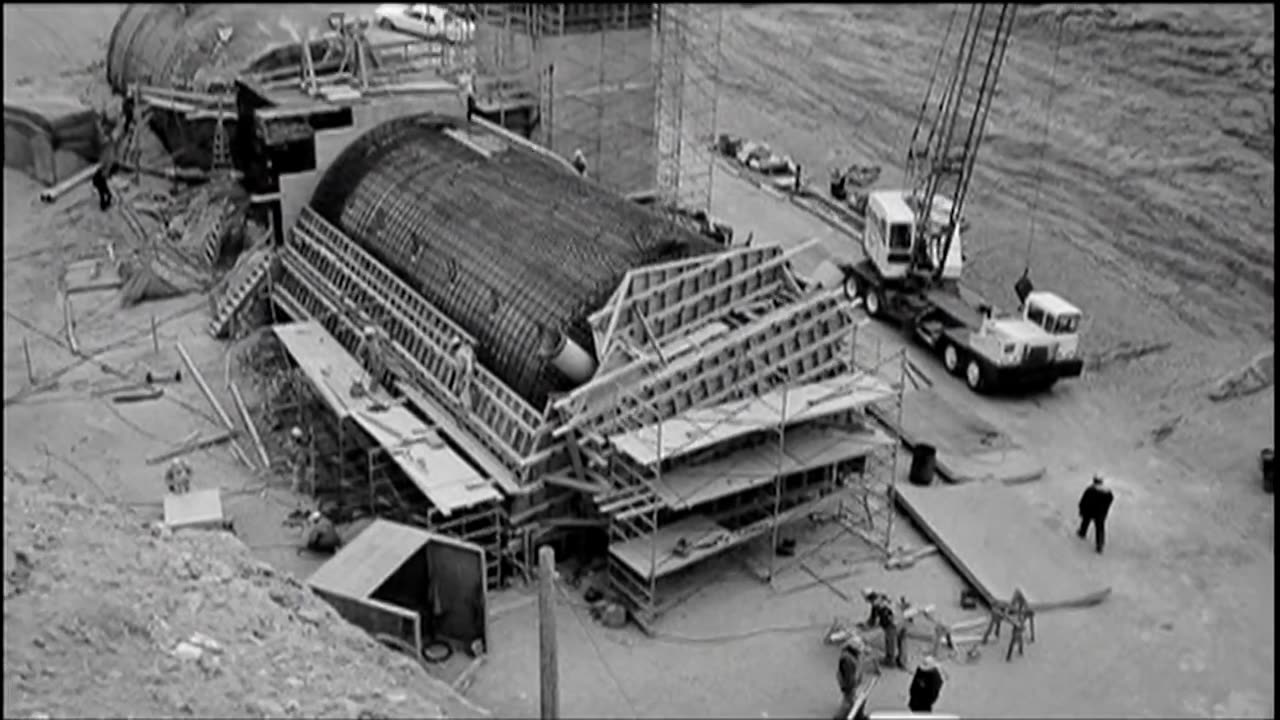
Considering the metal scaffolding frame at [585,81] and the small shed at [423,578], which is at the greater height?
the metal scaffolding frame at [585,81]

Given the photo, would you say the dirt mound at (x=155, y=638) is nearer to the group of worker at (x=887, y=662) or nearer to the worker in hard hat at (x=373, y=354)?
the group of worker at (x=887, y=662)

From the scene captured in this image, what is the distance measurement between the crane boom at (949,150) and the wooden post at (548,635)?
1674 centimetres

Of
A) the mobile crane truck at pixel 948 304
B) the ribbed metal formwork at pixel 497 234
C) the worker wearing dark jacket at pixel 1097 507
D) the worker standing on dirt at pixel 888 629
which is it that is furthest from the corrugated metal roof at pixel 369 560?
the mobile crane truck at pixel 948 304

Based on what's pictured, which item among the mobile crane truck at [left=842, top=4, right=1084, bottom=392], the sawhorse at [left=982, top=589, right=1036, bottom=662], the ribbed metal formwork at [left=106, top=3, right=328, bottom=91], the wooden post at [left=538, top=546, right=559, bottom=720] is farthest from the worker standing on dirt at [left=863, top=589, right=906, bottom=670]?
the ribbed metal formwork at [left=106, top=3, right=328, bottom=91]

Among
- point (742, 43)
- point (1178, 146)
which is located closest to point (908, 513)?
point (1178, 146)

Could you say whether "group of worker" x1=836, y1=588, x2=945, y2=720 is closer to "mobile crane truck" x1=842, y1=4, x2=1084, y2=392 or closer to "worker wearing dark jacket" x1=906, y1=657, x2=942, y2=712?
"worker wearing dark jacket" x1=906, y1=657, x2=942, y2=712

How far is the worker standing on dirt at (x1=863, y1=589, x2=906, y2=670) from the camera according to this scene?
20.6m

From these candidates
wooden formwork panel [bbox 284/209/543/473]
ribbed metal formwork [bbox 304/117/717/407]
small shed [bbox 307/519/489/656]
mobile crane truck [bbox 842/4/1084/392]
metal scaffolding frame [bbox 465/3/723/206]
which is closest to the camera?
small shed [bbox 307/519/489/656]

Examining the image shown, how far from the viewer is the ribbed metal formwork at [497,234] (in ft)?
77.4

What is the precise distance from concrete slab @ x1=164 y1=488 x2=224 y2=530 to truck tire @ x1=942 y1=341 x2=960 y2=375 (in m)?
14.1

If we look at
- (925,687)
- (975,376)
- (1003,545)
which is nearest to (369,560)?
(925,687)

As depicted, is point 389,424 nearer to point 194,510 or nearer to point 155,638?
point 194,510

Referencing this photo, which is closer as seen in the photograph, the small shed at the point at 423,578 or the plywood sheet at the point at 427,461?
the small shed at the point at 423,578

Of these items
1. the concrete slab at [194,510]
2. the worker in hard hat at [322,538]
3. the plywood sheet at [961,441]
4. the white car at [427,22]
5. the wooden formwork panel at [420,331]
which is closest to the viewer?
the concrete slab at [194,510]
